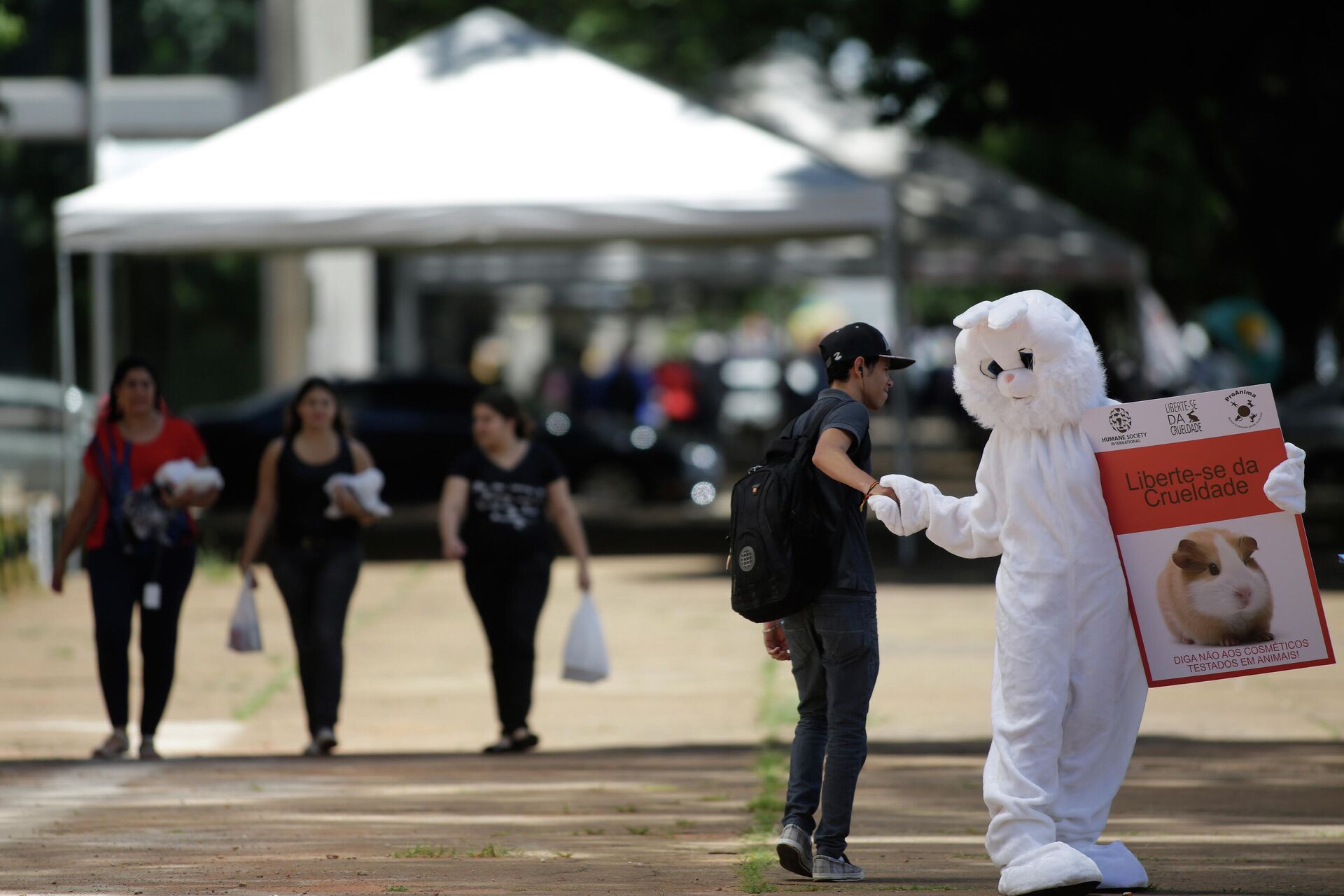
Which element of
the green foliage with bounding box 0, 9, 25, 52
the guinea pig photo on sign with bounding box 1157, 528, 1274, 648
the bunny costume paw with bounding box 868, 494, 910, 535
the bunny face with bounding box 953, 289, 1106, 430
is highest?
the green foliage with bounding box 0, 9, 25, 52

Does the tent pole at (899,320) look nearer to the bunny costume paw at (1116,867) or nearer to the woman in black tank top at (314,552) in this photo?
the woman in black tank top at (314,552)

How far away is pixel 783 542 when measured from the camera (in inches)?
224

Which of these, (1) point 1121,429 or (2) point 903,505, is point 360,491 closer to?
(2) point 903,505

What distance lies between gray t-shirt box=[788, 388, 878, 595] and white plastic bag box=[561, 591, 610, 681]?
3163mm

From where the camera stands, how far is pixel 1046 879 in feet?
16.7

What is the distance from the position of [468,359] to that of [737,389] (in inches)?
280

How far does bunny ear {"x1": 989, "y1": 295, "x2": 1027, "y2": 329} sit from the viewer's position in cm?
544

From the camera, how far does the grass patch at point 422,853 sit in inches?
237

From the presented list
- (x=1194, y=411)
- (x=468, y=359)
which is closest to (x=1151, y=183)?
(x=468, y=359)

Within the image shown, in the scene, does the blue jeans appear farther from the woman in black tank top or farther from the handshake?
the woman in black tank top

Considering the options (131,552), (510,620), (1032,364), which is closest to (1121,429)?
(1032,364)

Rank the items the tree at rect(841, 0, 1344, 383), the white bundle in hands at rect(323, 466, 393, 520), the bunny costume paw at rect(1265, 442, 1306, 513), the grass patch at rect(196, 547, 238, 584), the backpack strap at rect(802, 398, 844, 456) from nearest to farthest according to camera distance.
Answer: the bunny costume paw at rect(1265, 442, 1306, 513) → the backpack strap at rect(802, 398, 844, 456) → the white bundle in hands at rect(323, 466, 393, 520) → the grass patch at rect(196, 547, 238, 584) → the tree at rect(841, 0, 1344, 383)

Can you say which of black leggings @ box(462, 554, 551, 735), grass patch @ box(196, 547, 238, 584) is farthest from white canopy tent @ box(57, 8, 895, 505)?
black leggings @ box(462, 554, 551, 735)

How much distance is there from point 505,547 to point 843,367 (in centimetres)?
332
